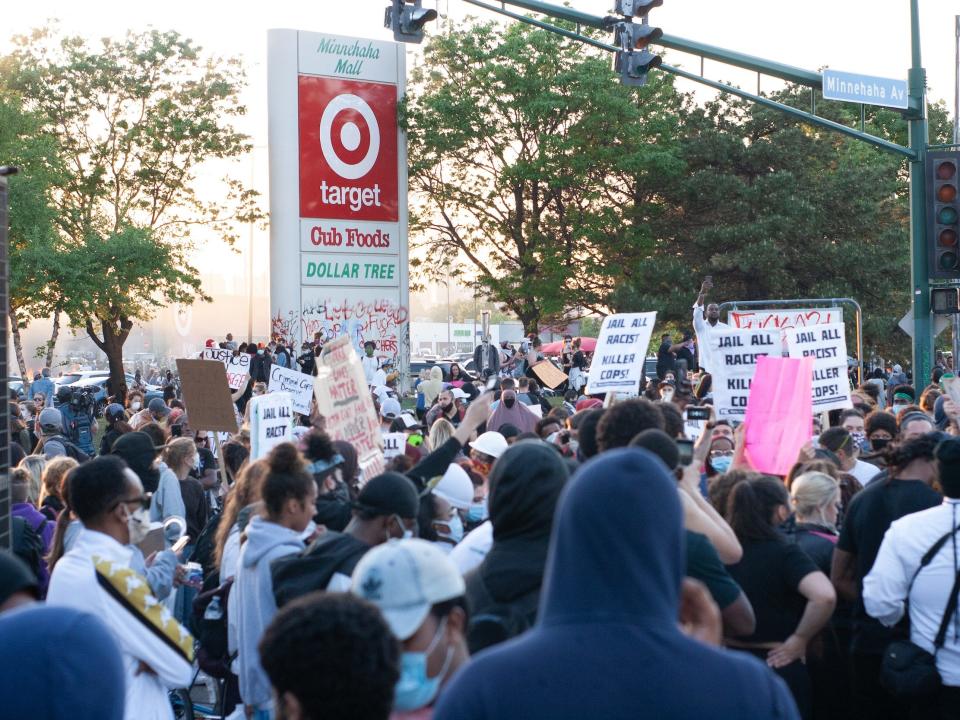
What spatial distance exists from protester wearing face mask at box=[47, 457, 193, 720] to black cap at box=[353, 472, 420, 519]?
864 mm

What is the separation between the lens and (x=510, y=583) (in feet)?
12.6

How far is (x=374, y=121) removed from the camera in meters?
37.7

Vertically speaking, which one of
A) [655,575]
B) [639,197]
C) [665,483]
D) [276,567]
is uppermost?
[639,197]

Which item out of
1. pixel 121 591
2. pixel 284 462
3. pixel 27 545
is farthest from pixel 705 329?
pixel 121 591

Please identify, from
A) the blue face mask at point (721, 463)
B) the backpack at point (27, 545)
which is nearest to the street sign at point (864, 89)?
the blue face mask at point (721, 463)

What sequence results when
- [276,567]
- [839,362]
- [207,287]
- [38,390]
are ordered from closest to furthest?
[276,567] < [839,362] < [38,390] < [207,287]

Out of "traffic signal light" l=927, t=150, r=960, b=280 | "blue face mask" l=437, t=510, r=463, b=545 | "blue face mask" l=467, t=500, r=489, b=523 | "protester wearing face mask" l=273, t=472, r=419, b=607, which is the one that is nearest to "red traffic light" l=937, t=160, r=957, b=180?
"traffic signal light" l=927, t=150, r=960, b=280

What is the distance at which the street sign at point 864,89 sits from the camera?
49.3ft

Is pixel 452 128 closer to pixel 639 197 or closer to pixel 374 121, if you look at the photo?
pixel 374 121

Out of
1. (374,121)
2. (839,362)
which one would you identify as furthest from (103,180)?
(839,362)

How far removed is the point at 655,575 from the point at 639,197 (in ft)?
132

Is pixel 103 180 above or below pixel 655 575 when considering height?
above

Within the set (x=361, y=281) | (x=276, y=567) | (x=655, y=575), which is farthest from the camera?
(x=361, y=281)

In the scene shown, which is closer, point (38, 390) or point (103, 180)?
point (38, 390)
